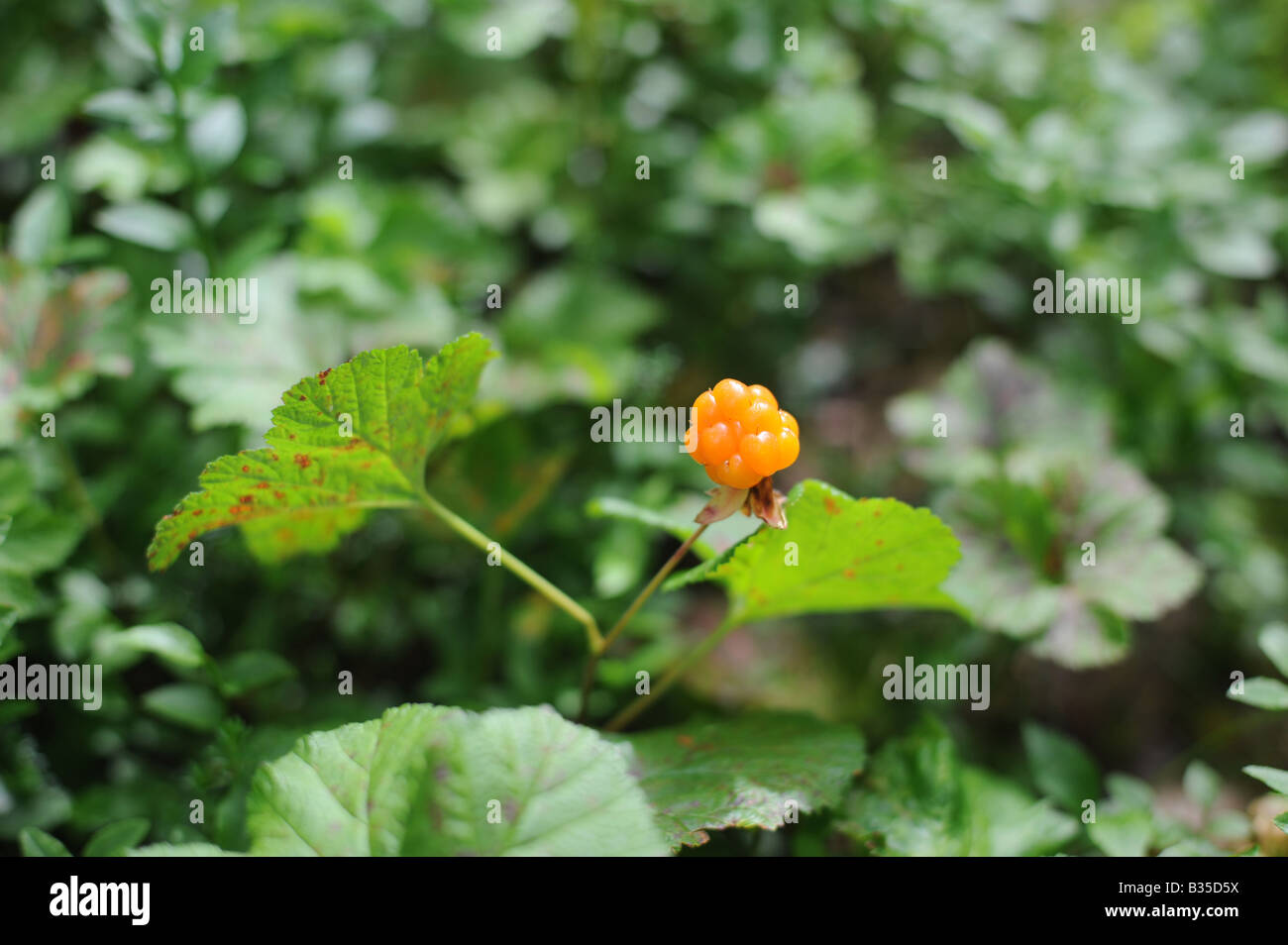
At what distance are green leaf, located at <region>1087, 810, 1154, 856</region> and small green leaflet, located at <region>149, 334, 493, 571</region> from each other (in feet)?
3.09

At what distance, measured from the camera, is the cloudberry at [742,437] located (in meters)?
0.81

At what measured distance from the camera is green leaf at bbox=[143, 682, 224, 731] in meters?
1.10

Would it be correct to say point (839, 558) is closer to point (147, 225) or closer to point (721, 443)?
point (721, 443)

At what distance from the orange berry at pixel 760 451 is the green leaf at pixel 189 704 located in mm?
812

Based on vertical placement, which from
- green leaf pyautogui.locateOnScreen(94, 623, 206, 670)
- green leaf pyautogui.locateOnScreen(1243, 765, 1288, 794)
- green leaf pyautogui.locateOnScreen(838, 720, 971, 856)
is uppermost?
green leaf pyautogui.locateOnScreen(94, 623, 206, 670)

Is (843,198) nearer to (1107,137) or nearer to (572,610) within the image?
(1107,137)

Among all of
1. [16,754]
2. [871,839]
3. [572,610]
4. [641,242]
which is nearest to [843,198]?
[641,242]

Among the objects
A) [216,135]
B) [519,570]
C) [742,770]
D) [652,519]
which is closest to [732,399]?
[652,519]

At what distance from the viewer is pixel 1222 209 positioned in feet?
5.62

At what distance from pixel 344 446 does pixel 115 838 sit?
0.53m

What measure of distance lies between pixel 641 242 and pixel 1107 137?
3.08 feet

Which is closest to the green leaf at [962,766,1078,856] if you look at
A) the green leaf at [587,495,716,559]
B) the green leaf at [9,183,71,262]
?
A: the green leaf at [587,495,716,559]

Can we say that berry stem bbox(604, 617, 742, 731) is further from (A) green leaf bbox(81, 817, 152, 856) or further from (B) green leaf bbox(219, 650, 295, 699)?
(A) green leaf bbox(81, 817, 152, 856)

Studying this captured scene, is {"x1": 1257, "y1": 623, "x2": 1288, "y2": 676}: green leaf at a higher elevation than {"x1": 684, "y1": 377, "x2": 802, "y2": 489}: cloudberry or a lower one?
lower
